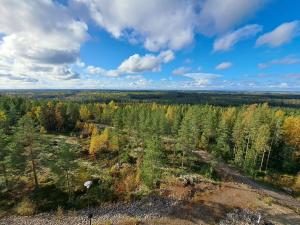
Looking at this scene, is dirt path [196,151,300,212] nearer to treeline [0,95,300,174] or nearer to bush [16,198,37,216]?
treeline [0,95,300,174]

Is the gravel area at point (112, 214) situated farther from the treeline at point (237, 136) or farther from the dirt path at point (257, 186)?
the dirt path at point (257, 186)

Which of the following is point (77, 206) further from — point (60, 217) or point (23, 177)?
point (23, 177)

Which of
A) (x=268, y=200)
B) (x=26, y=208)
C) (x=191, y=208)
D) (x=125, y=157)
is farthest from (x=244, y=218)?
(x=26, y=208)

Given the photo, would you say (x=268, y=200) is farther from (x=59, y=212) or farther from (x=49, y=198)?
(x=49, y=198)

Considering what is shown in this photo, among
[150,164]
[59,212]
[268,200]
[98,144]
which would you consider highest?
[150,164]

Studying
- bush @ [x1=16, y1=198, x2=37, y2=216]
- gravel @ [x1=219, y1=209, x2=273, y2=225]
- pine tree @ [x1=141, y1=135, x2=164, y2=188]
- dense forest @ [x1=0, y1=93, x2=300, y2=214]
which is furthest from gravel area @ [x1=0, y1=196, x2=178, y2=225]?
gravel @ [x1=219, y1=209, x2=273, y2=225]

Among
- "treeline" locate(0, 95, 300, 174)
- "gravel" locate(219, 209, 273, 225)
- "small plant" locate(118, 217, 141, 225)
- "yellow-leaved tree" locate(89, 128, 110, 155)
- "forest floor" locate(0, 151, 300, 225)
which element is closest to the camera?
"small plant" locate(118, 217, 141, 225)

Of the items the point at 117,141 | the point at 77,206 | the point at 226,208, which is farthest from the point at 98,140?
the point at 226,208
